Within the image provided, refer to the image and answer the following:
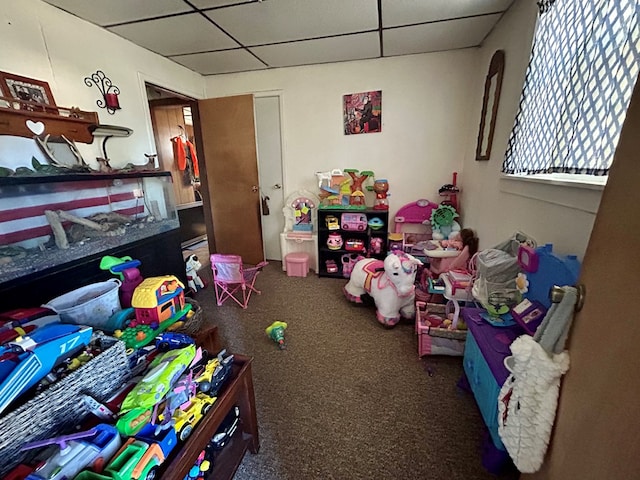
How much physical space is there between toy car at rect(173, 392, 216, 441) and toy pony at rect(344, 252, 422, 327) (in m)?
1.44

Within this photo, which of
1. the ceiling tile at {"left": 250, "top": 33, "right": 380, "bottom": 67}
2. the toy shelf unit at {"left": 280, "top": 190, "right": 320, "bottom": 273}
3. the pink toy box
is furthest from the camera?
the toy shelf unit at {"left": 280, "top": 190, "right": 320, "bottom": 273}

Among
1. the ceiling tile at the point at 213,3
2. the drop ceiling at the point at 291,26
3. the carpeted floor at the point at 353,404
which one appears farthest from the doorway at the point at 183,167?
the ceiling tile at the point at 213,3

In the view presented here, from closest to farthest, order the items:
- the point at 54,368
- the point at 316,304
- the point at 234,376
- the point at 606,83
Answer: the point at 54,368 < the point at 606,83 < the point at 234,376 < the point at 316,304

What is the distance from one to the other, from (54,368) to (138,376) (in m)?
0.24

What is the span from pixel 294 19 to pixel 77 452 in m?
2.53

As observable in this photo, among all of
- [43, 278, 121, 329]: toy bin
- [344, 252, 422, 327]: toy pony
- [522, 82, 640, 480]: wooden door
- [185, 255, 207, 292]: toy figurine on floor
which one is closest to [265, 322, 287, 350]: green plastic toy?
[344, 252, 422, 327]: toy pony

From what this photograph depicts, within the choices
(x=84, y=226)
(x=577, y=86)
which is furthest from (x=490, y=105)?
(x=84, y=226)

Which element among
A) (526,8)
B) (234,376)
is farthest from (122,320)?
(526,8)

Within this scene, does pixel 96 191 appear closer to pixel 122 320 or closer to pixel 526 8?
pixel 122 320

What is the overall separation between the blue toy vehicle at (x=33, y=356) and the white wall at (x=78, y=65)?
4.52ft

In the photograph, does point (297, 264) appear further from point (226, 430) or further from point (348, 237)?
point (226, 430)

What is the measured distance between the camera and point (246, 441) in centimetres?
118

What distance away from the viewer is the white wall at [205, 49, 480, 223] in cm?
270

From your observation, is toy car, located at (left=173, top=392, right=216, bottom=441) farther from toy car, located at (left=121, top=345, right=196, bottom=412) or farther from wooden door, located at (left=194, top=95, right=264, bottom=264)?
wooden door, located at (left=194, top=95, right=264, bottom=264)
